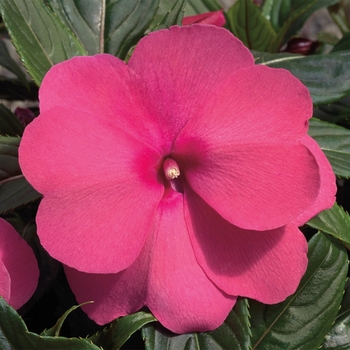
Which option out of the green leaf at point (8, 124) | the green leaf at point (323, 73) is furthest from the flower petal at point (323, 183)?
the green leaf at point (8, 124)

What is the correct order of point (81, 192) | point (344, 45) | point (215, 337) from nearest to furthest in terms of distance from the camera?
1. point (81, 192)
2. point (215, 337)
3. point (344, 45)

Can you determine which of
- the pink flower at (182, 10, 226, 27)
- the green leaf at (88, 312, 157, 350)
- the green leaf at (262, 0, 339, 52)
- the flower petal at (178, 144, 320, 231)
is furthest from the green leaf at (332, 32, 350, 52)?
the green leaf at (88, 312, 157, 350)

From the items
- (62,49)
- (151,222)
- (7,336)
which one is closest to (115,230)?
(151,222)

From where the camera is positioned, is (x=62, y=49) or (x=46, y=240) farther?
(x=62, y=49)

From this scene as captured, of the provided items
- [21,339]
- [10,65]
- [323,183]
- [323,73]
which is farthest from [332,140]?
[10,65]

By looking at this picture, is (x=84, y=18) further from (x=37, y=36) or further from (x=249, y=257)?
(x=249, y=257)

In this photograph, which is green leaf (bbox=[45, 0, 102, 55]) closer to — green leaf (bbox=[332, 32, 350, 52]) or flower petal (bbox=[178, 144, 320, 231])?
flower petal (bbox=[178, 144, 320, 231])

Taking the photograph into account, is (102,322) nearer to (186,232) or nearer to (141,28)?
(186,232)
